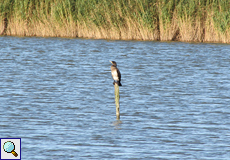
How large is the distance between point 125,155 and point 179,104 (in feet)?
12.3

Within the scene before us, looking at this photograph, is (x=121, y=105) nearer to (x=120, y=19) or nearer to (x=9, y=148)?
(x=9, y=148)

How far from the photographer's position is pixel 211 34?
66.2 ft

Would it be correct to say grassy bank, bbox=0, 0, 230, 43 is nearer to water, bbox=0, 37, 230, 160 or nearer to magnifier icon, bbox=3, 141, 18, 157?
water, bbox=0, 37, 230, 160

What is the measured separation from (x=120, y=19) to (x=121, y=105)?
39.5ft

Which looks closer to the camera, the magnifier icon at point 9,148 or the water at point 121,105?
the magnifier icon at point 9,148

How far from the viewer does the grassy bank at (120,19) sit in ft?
66.0

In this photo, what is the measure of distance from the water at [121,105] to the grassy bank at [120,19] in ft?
5.78

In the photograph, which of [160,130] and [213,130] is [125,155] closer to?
→ [160,130]

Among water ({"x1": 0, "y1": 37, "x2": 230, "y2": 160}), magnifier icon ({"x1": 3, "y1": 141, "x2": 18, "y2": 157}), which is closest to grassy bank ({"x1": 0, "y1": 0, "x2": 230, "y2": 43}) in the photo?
water ({"x1": 0, "y1": 37, "x2": 230, "y2": 160})

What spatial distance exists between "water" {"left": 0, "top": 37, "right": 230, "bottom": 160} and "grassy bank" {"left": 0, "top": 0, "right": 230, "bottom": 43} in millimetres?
1762

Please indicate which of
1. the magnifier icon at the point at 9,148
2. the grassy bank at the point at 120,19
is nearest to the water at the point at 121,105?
the magnifier icon at the point at 9,148

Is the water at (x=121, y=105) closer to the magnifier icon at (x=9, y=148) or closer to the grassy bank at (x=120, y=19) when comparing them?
the magnifier icon at (x=9, y=148)

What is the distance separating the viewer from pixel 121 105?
967cm

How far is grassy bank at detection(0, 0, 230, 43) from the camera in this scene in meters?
20.1
